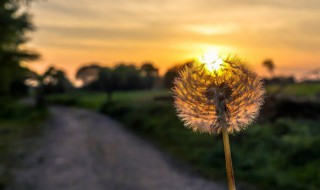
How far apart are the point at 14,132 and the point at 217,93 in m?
30.9

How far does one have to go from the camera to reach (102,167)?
1862 centimetres

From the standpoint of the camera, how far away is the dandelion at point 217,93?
221cm

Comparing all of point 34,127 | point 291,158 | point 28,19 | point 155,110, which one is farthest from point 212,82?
point 28,19

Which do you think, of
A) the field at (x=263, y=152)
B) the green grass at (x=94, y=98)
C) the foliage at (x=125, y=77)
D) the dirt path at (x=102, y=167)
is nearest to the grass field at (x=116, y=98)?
the green grass at (x=94, y=98)

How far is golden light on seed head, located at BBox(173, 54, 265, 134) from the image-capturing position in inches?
87.0

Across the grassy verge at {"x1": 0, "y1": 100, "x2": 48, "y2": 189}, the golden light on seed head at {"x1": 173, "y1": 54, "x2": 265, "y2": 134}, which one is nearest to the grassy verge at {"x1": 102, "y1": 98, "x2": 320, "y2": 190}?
the grassy verge at {"x1": 0, "y1": 100, "x2": 48, "y2": 189}

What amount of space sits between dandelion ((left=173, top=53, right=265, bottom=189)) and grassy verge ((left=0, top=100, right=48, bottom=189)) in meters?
15.1

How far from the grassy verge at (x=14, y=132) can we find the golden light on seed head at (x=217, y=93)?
49.6ft

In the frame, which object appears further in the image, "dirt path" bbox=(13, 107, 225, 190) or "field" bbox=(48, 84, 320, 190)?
"dirt path" bbox=(13, 107, 225, 190)

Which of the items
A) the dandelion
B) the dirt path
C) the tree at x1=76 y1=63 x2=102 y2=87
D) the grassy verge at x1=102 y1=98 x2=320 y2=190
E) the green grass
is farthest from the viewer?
the tree at x1=76 y1=63 x2=102 y2=87

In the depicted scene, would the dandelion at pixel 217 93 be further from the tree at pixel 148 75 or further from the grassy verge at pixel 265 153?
the tree at pixel 148 75

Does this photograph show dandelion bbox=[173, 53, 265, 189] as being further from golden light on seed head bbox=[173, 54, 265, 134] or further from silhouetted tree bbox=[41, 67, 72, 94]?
silhouetted tree bbox=[41, 67, 72, 94]

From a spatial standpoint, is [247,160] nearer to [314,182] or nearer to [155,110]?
[314,182]

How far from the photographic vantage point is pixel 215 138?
64.8 feet
